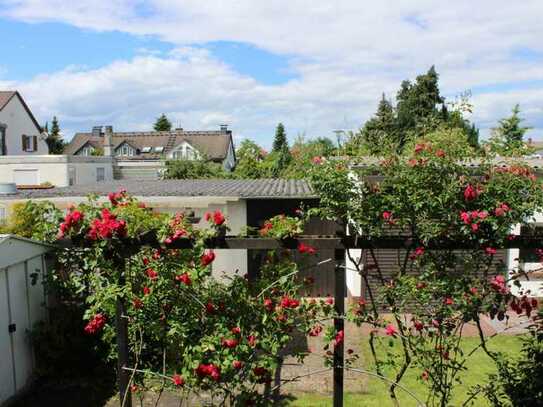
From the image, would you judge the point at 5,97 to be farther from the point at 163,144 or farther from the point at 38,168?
the point at 163,144

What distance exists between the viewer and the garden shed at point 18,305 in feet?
22.3

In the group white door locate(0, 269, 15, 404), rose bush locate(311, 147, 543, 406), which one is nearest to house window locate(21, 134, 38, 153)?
white door locate(0, 269, 15, 404)

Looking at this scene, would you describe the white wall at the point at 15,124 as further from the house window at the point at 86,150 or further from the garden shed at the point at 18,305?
the garden shed at the point at 18,305

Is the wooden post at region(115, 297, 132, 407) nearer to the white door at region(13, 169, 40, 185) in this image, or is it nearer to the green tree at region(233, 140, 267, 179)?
the green tree at region(233, 140, 267, 179)

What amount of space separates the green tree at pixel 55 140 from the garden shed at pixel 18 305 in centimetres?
4691

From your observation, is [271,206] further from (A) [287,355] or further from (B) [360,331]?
(A) [287,355]

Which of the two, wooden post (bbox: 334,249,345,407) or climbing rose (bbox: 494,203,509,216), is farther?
wooden post (bbox: 334,249,345,407)

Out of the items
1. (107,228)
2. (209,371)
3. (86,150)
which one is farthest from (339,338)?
(86,150)

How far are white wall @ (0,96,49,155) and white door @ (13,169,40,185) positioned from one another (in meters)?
10.8

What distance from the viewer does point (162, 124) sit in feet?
236

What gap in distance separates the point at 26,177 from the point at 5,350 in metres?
22.3

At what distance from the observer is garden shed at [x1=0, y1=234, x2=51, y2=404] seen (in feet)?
22.3

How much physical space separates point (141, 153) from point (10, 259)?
49.5 meters

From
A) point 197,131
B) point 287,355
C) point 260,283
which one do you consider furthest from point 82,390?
point 197,131
